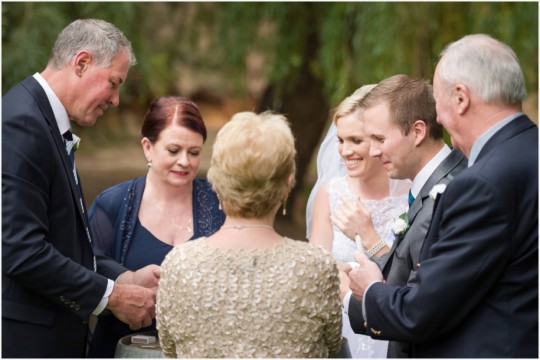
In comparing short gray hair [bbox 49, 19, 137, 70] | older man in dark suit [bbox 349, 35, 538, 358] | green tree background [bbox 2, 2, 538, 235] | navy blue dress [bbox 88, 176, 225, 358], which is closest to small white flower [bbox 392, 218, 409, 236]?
older man in dark suit [bbox 349, 35, 538, 358]

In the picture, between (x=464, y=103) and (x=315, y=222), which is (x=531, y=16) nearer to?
(x=315, y=222)

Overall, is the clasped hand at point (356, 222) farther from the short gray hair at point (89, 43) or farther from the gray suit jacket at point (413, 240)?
the short gray hair at point (89, 43)

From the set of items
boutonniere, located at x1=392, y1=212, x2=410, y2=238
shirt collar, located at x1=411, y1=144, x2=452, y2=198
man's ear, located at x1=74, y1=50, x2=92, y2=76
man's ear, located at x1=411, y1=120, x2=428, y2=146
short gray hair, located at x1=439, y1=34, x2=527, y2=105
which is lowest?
boutonniere, located at x1=392, y1=212, x2=410, y2=238

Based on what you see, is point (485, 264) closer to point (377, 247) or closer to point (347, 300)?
point (347, 300)

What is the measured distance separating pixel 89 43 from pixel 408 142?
4.46 feet

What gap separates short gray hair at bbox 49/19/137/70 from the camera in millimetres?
3674

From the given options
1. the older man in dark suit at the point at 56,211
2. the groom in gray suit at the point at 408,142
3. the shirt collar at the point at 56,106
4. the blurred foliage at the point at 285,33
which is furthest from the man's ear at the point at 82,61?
the blurred foliage at the point at 285,33

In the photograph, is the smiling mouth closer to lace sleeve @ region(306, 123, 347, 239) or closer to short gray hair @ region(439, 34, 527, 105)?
→ lace sleeve @ region(306, 123, 347, 239)

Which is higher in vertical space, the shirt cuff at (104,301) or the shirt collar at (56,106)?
the shirt collar at (56,106)

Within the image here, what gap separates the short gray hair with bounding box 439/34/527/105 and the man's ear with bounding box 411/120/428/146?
0.64 meters

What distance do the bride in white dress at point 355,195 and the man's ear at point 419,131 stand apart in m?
0.59

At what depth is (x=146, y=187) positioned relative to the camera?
4469 mm

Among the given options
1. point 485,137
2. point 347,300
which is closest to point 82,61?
point 347,300

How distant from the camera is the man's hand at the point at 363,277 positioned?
124 inches
